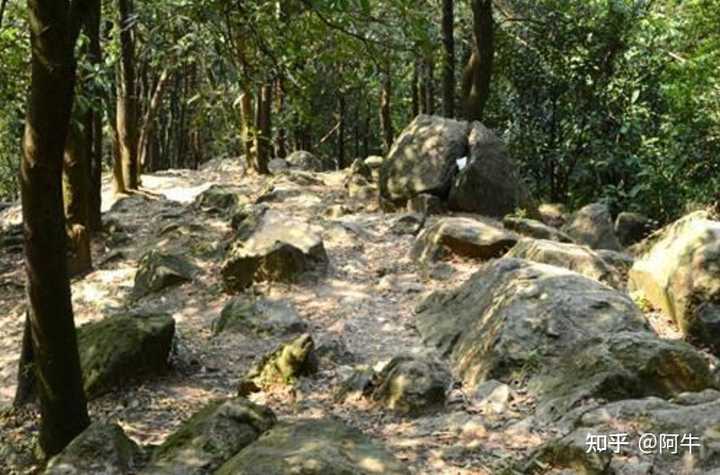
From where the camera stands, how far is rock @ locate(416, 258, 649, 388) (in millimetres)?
6562

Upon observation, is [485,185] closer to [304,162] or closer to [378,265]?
[378,265]

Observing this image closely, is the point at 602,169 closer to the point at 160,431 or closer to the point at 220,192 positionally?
the point at 220,192

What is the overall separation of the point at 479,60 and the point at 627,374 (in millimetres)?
10903

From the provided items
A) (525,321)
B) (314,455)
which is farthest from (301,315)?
(314,455)

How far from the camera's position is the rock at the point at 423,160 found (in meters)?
→ 13.7

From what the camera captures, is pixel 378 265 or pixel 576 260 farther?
pixel 378 265

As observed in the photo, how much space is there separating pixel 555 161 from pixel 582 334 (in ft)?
38.7

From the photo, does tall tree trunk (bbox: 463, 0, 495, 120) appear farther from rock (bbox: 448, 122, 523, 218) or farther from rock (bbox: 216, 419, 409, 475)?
rock (bbox: 216, 419, 409, 475)

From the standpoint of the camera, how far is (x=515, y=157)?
1845cm

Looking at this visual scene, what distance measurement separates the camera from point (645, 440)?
427 centimetres

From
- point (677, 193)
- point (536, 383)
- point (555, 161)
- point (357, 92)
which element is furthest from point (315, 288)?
point (357, 92)

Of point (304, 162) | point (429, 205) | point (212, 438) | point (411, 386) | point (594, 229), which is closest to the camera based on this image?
point (212, 438)

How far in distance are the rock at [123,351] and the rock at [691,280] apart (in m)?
5.41

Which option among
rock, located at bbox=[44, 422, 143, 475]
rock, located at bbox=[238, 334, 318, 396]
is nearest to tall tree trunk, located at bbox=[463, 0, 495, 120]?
rock, located at bbox=[238, 334, 318, 396]
